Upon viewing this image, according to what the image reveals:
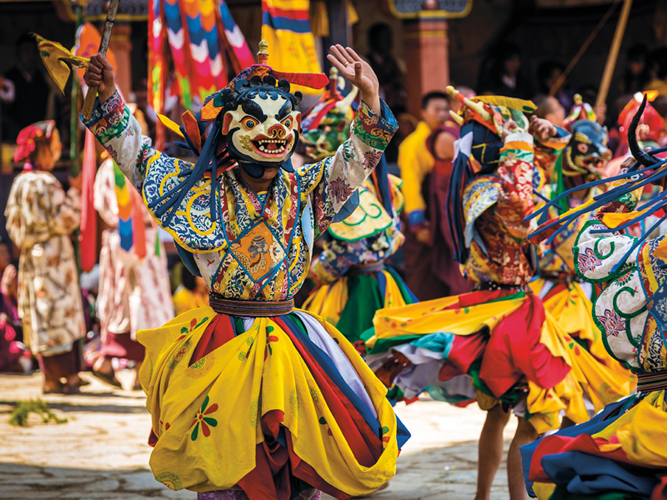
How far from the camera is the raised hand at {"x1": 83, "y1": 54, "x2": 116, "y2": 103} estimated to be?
128 inches

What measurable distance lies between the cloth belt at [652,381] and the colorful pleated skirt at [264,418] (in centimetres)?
87

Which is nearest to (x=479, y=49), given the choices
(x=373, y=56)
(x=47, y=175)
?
(x=373, y=56)

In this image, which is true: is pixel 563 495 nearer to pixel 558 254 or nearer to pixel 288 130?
pixel 288 130

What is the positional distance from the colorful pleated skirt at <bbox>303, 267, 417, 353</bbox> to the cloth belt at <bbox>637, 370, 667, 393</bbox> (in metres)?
2.53

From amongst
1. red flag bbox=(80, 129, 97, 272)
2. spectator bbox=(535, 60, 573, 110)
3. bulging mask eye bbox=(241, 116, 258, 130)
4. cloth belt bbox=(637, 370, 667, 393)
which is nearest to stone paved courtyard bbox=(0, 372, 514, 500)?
red flag bbox=(80, 129, 97, 272)

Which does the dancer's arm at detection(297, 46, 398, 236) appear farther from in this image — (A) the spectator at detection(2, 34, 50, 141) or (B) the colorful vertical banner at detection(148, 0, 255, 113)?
(A) the spectator at detection(2, 34, 50, 141)

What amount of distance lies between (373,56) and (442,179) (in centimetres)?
360

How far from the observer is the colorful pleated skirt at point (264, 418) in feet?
10.2

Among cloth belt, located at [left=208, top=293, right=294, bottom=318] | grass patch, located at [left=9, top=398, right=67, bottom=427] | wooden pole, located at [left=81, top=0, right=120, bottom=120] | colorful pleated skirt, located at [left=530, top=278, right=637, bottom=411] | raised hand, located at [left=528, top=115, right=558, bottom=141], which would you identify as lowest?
grass patch, located at [left=9, top=398, right=67, bottom=427]

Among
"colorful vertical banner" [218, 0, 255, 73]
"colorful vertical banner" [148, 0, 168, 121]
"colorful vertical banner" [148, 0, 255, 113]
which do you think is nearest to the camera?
"colorful vertical banner" [148, 0, 168, 121]

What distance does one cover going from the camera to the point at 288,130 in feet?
11.3

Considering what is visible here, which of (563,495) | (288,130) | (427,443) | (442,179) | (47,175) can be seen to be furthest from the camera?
(442,179)

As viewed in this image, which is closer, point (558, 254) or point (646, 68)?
point (558, 254)

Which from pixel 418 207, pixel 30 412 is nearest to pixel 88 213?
pixel 30 412
